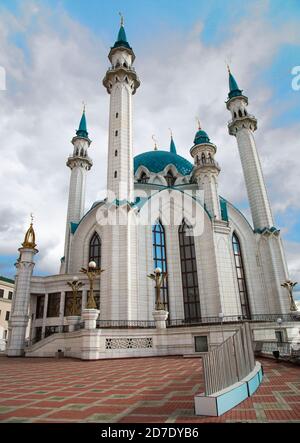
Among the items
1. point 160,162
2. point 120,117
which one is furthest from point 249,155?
point 120,117

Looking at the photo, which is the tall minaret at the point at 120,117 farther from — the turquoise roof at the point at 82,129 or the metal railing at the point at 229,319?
the metal railing at the point at 229,319

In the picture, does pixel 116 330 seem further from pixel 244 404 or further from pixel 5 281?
pixel 5 281

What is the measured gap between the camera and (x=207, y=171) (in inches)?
1214

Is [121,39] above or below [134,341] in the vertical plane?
above

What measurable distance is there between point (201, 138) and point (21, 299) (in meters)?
25.8

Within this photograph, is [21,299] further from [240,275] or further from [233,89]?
[233,89]

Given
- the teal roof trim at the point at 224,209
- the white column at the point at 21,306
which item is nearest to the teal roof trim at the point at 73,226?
the white column at the point at 21,306

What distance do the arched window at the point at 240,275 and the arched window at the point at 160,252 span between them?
7.69 m

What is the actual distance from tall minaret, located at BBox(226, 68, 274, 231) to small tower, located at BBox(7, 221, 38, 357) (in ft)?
78.4

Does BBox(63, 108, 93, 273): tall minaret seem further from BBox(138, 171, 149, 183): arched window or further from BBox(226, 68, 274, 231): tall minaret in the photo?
BBox(226, 68, 274, 231): tall minaret

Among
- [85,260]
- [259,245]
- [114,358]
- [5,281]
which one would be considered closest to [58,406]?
[114,358]

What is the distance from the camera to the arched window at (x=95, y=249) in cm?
2980

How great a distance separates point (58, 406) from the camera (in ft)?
16.9
